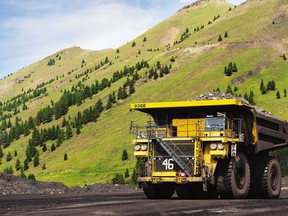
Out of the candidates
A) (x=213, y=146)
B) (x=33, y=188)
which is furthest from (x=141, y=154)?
(x=33, y=188)

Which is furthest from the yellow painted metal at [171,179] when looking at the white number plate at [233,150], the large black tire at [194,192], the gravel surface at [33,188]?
the gravel surface at [33,188]

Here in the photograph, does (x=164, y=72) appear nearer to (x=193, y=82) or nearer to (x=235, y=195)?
(x=193, y=82)

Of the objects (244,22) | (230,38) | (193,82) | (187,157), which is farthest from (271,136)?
(244,22)

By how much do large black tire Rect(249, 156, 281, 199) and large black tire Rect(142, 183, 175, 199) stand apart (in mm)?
3689

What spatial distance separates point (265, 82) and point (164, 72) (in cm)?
3521

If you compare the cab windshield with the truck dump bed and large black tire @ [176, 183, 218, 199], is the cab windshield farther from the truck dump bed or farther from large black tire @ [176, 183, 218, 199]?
A: large black tire @ [176, 183, 218, 199]

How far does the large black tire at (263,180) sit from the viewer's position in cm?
2427

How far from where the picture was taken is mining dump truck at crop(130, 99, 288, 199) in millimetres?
22172

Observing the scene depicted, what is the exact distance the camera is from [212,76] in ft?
427

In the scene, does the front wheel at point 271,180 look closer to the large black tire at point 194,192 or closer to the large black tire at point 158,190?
the large black tire at point 194,192

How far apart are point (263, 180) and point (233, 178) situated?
2860 millimetres

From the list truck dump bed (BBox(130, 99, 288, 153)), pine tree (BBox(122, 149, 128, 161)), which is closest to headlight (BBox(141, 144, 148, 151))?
truck dump bed (BBox(130, 99, 288, 153))

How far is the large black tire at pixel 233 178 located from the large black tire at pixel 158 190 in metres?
3.10

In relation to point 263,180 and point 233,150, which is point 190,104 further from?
point 263,180
